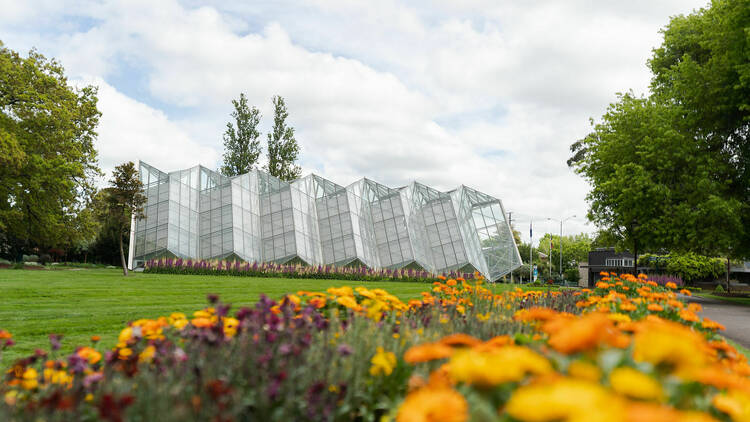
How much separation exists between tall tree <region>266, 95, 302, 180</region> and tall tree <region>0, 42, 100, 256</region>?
2007 centimetres

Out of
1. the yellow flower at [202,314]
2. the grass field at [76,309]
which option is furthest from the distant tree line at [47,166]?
the yellow flower at [202,314]

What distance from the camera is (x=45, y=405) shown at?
84.4 inches

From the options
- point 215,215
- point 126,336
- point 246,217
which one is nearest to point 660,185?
point 126,336

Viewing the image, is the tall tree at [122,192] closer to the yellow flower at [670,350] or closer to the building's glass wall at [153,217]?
the building's glass wall at [153,217]

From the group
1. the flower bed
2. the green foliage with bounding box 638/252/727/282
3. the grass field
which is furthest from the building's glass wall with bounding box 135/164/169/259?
the green foliage with bounding box 638/252/727/282

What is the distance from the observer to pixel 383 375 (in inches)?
115

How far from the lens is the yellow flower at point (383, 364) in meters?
2.70

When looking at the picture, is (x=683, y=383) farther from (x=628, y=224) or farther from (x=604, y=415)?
(x=628, y=224)

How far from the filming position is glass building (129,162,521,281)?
30.7m

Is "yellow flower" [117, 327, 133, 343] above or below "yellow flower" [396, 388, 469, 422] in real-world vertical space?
below

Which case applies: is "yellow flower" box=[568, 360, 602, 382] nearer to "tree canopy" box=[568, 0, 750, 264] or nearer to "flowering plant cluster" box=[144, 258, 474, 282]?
"tree canopy" box=[568, 0, 750, 264]

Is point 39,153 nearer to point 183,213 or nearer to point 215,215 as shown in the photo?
point 183,213

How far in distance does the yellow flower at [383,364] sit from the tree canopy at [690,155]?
18965 mm

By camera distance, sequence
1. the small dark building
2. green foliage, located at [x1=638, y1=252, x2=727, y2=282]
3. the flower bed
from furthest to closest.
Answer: the small dark building, green foliage, located at [x1=638, y1=252, x2=727, y2=282], the flower bed
